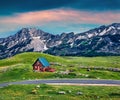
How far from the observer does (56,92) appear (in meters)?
75.7

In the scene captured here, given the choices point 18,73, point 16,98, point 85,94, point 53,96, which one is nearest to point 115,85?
point 85,94

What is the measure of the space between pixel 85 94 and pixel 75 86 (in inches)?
455

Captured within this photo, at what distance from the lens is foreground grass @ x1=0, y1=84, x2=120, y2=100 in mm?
70000

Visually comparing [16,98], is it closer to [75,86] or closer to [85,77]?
[75,86]

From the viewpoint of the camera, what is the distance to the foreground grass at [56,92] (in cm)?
7000

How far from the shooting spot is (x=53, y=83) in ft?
294

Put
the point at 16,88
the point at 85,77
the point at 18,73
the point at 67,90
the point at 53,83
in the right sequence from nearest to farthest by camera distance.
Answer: the point at 67,90 < the point at 16,88 < the point at 53,83 < the point at 85,77 < the point at 18,73

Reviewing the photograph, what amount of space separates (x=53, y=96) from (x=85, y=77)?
35.9m

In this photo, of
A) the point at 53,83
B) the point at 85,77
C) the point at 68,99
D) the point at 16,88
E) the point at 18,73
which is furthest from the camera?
the point at 18,73

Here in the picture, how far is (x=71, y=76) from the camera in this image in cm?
10688

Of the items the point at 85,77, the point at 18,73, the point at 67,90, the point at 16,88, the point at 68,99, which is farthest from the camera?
the point at 18,73

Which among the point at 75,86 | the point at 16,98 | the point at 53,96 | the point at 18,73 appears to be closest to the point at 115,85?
the point at 75,86

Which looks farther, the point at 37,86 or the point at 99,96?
the point at 37,86

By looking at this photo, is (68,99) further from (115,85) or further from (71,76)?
(71,76)
